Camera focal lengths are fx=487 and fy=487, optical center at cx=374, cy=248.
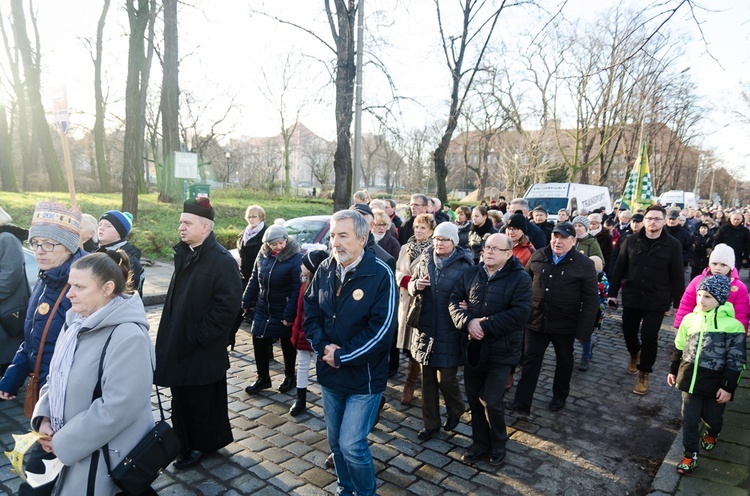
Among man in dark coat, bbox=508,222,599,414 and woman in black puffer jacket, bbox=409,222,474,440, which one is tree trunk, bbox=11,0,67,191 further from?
man in dark coat, bbox=508,222,599,414

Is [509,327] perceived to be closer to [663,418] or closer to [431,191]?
[663,418]

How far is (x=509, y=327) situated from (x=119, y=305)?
9.34 ft

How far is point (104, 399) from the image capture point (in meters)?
2.30

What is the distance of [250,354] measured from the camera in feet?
22.0

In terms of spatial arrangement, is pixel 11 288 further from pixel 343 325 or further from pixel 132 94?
pixel 132 94

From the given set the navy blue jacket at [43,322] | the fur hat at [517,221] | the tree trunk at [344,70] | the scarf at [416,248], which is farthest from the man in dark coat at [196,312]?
the tree trunk at [344,70]

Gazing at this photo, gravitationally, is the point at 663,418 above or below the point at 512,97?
below

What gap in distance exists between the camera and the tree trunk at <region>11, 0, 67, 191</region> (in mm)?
20312

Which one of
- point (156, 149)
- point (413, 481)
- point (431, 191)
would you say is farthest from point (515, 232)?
point (431, 191)

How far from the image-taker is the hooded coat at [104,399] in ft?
7.46

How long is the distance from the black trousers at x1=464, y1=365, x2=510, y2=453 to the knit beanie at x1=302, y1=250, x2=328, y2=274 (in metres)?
1.72

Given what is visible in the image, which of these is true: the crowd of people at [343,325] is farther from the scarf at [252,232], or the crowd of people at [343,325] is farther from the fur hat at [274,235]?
the scarf at [252,232]

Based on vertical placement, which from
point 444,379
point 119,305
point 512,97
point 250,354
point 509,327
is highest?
point 512,97

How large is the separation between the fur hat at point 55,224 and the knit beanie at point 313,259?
1.95 metres
